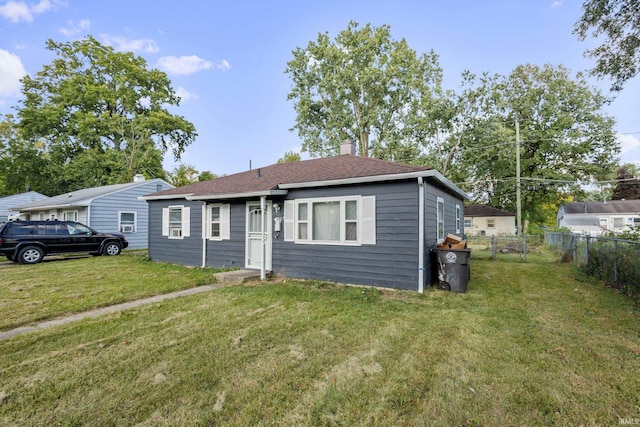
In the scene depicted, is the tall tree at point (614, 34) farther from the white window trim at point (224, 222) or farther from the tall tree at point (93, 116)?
the tall tree at point (93, 116)

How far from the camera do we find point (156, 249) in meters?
11.4

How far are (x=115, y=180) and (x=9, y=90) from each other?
12361 mm

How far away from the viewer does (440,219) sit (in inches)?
337

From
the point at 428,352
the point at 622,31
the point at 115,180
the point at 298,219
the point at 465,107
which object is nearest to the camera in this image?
the point at 428,352

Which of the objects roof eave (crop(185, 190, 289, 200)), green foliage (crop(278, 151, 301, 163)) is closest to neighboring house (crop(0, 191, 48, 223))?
green foliage (crop(278, 151, 301, 163))

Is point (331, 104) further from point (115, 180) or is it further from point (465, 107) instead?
point (115, 180)

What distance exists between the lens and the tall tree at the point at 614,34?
523 cm

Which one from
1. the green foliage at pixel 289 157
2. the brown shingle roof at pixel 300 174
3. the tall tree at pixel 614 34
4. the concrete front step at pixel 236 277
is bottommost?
the concrete front step at pixel 236 277

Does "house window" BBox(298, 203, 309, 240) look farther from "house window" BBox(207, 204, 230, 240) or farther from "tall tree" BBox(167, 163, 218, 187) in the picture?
"tall tree" BBox(167, 163, 218, 187)

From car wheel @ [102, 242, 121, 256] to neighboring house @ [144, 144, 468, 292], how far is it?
438cm

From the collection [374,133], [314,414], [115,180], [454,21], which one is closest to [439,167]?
[374,133]

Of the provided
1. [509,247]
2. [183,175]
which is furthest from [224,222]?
[183,175]

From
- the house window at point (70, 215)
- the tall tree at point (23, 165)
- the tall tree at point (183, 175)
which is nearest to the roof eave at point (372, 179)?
the house window at point (70, 215)

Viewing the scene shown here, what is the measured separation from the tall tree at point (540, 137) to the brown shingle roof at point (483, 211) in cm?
257
